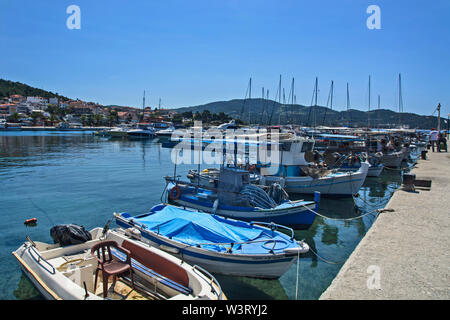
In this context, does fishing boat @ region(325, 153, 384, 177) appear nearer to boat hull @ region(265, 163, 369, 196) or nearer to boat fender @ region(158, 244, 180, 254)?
boat hull @ region(265, 163, 369, 196)

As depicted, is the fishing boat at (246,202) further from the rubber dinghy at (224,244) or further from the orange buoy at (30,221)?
the orange buoy at (30,221)

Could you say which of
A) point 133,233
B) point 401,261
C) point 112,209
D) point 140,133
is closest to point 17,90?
point 140,133

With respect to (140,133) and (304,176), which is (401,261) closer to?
(304,176)

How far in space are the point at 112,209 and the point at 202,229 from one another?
9.21 metres

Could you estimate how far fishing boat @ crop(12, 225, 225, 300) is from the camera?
613 cm

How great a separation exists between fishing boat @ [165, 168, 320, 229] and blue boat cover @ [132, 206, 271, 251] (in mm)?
2552

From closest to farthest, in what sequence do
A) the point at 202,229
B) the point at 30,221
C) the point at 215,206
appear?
1. the point at 202,229
2. the point at 215,206
3. the point at 30,221

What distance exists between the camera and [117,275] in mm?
6422

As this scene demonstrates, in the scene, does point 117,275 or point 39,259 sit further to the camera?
point 39,259

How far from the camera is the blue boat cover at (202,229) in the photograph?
29.0 feet

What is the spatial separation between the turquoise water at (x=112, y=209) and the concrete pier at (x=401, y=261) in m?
1.57

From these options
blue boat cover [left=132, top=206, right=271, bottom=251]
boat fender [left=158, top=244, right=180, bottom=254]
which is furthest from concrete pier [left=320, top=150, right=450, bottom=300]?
boat fender [left=158, top=244, right=180, bottom=254]

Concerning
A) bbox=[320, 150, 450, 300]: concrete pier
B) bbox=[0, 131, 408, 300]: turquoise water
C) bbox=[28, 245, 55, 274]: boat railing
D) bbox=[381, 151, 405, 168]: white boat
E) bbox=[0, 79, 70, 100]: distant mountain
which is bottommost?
bbox=[0, 131, 408, 300]: turquoise water
